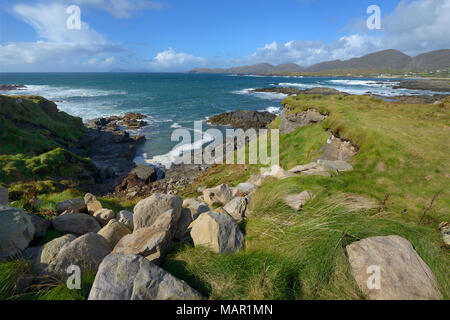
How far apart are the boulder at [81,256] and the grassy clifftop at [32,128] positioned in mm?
19835

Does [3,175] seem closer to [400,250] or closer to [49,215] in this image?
[49,215]

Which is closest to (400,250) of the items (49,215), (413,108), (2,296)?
(2,296)

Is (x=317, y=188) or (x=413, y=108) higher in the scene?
(x=413, y=108)

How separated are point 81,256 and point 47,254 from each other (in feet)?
1.90

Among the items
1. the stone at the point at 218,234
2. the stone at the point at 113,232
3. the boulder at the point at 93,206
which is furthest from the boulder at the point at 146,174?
the stone at the point at 218,234

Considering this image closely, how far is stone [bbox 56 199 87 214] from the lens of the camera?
19.0 feet

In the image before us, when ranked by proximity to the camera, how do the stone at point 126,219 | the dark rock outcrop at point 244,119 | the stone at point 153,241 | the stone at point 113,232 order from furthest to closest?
1. the dark rock outcrop at point 244,119
2. the stone at point 126,219
3. the stone at point 113,232
4. the stone at point 153,241

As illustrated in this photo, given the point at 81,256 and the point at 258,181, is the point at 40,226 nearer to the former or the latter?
the point at 81,256

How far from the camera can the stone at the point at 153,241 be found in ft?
11.4

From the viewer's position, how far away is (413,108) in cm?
1333

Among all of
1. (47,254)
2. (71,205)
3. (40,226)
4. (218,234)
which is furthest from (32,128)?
(218,234)

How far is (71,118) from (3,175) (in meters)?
23.4

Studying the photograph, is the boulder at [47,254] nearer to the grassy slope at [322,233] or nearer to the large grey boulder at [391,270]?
the grassy slope at [322,233]

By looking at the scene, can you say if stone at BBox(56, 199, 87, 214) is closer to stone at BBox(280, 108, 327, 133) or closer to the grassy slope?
the grassy slope
